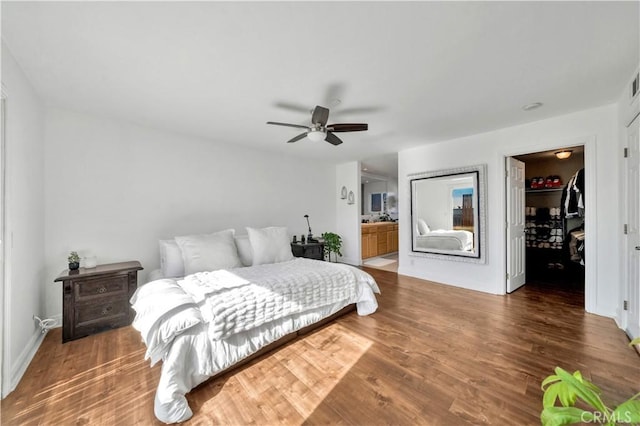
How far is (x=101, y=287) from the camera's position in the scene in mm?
2619

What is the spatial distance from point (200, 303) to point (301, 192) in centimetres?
357

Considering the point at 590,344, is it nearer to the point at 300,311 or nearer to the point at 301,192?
the point at 300,311

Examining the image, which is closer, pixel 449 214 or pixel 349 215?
pixel 449 214

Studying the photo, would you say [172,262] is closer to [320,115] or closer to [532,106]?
[320,115]

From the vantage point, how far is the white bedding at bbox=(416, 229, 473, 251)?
13.5 ft

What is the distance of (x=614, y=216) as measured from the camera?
2857mm

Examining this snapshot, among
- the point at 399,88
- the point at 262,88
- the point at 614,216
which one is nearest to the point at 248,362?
the point at 262,88

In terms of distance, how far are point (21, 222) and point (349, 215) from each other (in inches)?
193

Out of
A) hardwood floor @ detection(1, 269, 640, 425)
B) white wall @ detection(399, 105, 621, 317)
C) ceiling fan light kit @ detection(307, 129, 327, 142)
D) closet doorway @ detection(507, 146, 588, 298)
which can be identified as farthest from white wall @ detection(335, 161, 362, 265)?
ceiling fan light kit @ detection(307, 129, 327, 142)

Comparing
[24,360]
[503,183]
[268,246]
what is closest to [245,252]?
[268,246]

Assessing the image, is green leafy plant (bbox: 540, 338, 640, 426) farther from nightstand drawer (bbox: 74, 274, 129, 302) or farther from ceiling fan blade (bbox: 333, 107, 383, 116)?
nightstand drawer (bbox: 74, 274, 129, 302)

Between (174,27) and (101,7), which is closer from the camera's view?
(101,7)

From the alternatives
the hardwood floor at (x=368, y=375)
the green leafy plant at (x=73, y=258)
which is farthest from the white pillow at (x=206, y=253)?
the green leafy plant at (x=73, y=258)

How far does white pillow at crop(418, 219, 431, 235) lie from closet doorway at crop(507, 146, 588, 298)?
120 centimetres
